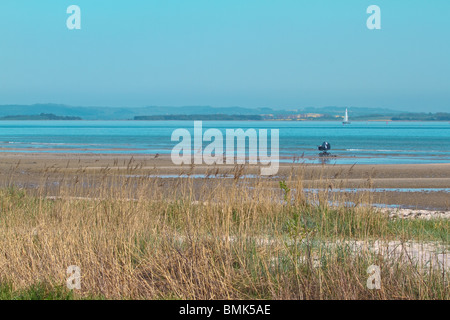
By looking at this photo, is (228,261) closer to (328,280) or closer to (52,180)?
(328,280)

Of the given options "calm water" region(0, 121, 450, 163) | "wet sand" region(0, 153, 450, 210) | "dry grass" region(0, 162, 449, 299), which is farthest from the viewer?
"calm water" region(0, 121, 450, 163)

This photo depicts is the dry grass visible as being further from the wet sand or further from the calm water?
the wet sand

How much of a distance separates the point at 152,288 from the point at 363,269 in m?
2.48

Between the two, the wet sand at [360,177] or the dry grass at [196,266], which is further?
the wet sand at [360,177]

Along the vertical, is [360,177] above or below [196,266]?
below

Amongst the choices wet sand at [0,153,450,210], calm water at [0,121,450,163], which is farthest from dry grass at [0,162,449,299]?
wet sand at [0,153,450,210]

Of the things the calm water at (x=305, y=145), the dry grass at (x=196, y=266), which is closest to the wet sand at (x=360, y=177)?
the calm water at (x=305, y=145)

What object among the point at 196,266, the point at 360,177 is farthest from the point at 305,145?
the point at 196,266

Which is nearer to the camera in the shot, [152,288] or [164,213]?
[152,288]

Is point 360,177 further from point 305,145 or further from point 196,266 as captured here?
point 305,145

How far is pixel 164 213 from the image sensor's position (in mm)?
10805

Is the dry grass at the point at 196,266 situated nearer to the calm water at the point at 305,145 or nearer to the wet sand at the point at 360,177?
the calm water at the point at 305,145
